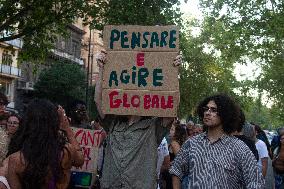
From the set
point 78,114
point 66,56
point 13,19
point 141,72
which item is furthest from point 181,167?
point 66,56

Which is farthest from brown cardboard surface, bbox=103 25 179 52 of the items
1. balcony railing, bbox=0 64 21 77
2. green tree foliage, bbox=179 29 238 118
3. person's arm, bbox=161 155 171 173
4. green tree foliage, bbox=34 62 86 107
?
balcony railing, bbox=0 64 21 77

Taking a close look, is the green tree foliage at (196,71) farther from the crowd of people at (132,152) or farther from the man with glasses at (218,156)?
the man with glasses at (218,156)

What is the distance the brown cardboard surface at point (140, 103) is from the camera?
543 centimetres

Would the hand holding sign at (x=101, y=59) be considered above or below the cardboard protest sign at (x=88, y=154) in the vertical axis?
above

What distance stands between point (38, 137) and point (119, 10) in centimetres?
1522

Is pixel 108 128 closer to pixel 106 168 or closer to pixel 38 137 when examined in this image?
pixel 106 168

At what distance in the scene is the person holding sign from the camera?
16.8 ft

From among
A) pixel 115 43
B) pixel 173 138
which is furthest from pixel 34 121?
pixel 173 138

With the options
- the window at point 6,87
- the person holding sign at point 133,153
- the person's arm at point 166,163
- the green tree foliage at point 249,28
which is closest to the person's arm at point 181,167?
the person holding sign at point 133,153

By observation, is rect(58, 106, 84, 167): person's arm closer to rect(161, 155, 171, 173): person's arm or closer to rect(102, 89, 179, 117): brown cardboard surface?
rect(102, 89, 179, 117): brown cardboard surface

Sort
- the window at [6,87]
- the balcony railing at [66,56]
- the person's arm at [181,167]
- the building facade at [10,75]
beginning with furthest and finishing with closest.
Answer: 1. the balcony railing at [66,56]
2. the window at [6,87]
3. the building facade at [10,75]
4. the person's arm at [181,167]

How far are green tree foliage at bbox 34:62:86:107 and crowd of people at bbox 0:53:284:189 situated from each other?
1546 inches

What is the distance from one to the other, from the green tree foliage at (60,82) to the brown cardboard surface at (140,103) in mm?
39099

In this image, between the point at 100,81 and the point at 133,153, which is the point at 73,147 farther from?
the point at 100,81
